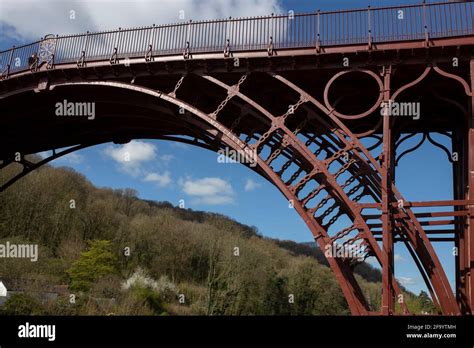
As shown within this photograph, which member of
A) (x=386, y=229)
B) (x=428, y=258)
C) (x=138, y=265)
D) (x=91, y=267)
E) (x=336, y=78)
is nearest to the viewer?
(x=386, y=229)

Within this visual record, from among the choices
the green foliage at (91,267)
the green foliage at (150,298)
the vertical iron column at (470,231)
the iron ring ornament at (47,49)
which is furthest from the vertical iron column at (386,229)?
the green foliage at (91,267)

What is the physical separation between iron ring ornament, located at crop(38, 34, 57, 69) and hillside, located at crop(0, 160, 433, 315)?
49.0ft

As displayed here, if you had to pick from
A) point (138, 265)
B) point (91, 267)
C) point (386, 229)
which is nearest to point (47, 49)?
Answer: point (386, 229)

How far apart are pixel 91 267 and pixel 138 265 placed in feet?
37.0

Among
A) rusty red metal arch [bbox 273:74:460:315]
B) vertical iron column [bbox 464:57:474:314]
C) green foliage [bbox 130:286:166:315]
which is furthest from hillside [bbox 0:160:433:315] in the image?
vertical iron column [bbox 464:57:474:314]

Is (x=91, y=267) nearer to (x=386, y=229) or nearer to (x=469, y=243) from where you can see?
(x=386, y=229)

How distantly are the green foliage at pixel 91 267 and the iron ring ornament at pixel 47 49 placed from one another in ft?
63.9

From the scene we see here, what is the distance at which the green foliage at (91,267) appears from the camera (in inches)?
1273

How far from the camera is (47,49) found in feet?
55.9

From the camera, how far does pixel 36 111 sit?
19.4 meters

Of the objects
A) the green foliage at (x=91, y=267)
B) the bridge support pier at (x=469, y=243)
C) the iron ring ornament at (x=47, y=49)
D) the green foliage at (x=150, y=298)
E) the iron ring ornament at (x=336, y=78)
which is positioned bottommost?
the green foliage at (x=150, y=298)

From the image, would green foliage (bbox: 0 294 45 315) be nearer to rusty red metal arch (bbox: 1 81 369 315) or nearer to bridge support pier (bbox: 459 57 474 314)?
rusty red metal arch (bbox: 1 81 369 315)

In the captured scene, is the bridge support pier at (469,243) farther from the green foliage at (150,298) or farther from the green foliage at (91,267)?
the green foliage at (91,267)
